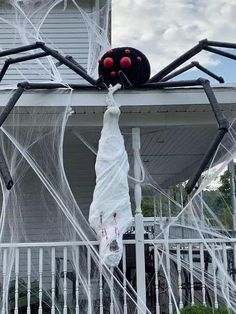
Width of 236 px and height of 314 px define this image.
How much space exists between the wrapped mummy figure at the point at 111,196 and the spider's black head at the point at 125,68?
1.64 ft

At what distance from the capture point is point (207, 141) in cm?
712

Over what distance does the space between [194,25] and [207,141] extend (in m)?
5.32

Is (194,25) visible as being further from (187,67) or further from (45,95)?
(45,95)

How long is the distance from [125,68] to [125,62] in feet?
0.27

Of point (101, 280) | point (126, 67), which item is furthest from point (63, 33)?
point (101, 280)

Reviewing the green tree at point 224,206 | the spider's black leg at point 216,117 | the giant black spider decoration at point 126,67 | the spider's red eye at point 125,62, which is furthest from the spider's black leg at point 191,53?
the green tree at point 224,206

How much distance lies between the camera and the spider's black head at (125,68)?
17.7ft

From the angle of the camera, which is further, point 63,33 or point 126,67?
point 63,33

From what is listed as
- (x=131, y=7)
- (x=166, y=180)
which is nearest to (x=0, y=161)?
(x=131, y=7)

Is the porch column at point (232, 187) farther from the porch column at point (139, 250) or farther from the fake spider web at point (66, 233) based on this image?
the porch column at point (139, 250)

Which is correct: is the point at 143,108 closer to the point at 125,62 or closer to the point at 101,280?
the point at 125,62

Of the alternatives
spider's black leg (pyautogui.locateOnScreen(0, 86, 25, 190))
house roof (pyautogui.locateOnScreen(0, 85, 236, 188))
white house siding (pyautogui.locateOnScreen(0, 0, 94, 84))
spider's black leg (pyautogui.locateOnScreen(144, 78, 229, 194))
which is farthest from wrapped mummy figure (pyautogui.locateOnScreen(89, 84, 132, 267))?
white house siding (pyautogui.locateOnScreen(0, 0, 94, 84))

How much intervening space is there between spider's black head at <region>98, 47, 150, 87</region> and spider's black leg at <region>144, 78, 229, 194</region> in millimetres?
140

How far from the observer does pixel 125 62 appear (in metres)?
5.41
